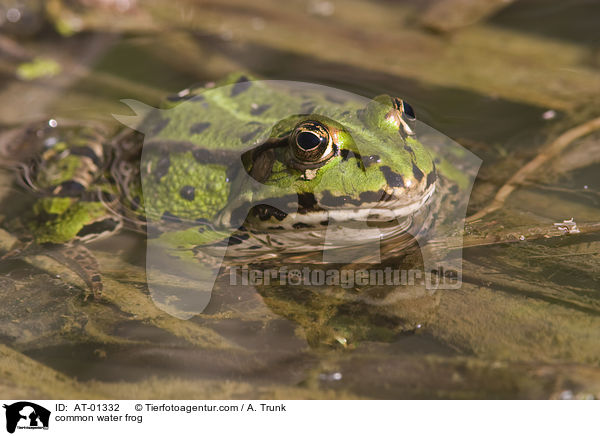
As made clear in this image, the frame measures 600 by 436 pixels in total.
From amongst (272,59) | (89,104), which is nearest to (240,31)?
(272,59)

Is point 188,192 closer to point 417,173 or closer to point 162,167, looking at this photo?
point 162,167

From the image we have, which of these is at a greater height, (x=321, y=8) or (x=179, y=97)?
(x=321, y=8)

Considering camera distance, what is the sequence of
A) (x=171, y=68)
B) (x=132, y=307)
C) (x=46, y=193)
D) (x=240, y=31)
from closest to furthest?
1. (x=132, y=307)
2. (x=46, y=193)
3. (x=171, y=68)
4. (x=240, y=31)

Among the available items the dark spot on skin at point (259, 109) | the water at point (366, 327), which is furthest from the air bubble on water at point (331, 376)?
the dark spot on skin at point (259, 109)

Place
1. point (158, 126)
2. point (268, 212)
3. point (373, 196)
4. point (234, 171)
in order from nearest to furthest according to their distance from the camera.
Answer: point (373, 196) < point (268, 212) < point (234, 171) < point (158, 126)

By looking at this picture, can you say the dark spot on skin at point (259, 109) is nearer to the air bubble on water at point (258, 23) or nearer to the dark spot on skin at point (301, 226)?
the dark spot on skin at point (301, 226)

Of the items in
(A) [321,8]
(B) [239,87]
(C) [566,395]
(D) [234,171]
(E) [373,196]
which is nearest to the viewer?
(C) [566,395]

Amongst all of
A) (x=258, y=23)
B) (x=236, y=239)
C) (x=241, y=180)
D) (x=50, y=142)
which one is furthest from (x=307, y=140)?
(x=258, y=23)
